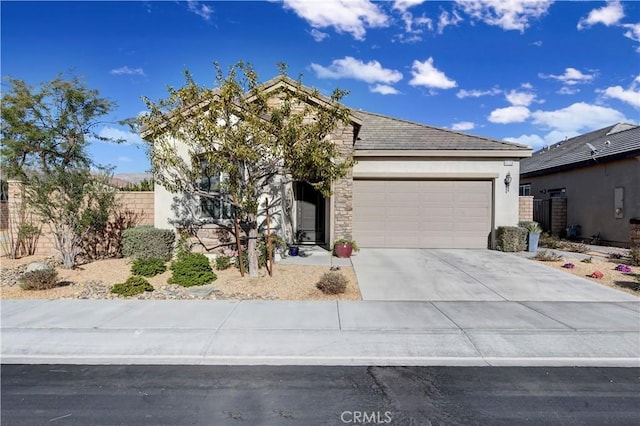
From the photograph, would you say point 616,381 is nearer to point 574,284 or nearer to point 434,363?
point 434,363

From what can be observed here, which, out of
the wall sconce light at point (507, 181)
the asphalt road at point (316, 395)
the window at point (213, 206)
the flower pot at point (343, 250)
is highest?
the wall sconce light at point (507, 181)

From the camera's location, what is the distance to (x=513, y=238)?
12578 mm

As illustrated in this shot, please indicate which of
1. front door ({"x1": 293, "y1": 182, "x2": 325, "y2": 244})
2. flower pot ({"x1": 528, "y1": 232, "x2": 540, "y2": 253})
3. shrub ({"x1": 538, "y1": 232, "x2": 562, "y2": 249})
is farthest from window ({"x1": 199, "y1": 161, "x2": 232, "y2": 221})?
shrub ({"x1": 538, "y1": 232, "x2": 562, "y2": 249})

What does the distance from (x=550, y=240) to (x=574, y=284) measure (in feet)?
21.9

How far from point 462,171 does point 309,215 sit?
562cm

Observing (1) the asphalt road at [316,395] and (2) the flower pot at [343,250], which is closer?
(1) the asphalt road at [316,395]

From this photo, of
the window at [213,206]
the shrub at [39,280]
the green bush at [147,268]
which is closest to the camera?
the shrub at [39,280]

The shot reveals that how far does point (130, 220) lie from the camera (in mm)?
11422

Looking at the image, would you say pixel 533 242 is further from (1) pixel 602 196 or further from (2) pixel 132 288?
(2) pixel 132 288

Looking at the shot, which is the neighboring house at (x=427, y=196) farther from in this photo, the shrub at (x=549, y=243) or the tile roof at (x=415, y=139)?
the shrub at (x=549, y=243)

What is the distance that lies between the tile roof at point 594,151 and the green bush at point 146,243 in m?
16.6

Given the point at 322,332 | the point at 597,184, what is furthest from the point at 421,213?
the point at 322,332

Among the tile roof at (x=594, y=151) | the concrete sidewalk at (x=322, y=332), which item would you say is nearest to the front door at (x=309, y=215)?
the concrete sidewalk at (x=322, y=332)

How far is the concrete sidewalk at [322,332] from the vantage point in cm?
466
